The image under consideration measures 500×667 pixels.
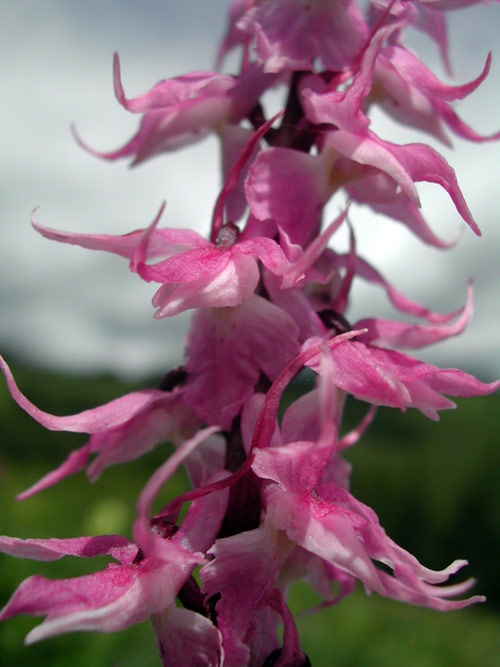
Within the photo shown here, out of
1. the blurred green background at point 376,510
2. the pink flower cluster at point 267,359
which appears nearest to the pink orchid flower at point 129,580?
the pink flower cluster at point 267,359

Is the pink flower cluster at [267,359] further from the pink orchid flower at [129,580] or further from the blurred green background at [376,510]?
the blurred green background at [376,510]

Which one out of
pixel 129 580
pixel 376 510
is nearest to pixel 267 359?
pixel 129 580

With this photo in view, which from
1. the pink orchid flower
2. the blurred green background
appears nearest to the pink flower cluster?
the pink orchid flower

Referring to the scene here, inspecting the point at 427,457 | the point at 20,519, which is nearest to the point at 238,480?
the point at 20,519

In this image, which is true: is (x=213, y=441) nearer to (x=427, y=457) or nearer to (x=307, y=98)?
(x=307, y=98)

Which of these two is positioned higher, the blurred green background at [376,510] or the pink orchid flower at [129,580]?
the pink orchid flower at [129,580]

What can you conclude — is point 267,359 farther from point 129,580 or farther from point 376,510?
point 376,510

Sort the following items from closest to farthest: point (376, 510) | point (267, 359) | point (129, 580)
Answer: point (129, 580)
point (267, 359)
point (376, 510)
